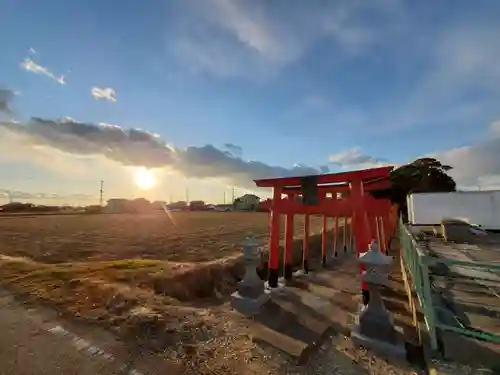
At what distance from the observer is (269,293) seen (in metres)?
5.53

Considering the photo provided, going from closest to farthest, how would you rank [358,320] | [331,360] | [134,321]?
[331,360], [358,320], [134,321]

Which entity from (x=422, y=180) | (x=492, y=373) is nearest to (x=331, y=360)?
(x=492, y=373)

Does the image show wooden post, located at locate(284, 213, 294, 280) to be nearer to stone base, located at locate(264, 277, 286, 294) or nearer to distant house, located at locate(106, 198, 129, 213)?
stone base, located at locate(264, 277, 286, 294)

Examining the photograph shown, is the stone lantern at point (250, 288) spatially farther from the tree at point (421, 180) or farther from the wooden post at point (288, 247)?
the tree at point (421, 180)

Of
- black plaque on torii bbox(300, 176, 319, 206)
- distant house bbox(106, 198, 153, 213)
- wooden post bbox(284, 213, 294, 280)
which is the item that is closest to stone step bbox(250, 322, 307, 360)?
black plaque on torii bbox(300, 176, 319, 206)

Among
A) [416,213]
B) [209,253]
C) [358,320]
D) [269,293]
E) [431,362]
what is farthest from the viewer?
[416,213]

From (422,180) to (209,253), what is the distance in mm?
26605

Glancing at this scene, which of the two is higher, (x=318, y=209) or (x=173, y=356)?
(x=318, y=209)

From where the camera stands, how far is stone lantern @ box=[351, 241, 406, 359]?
3.39m

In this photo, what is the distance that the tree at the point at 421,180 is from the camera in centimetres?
2798

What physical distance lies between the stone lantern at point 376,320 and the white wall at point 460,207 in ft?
62.2

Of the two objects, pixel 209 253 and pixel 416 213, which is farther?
pixel 416 213

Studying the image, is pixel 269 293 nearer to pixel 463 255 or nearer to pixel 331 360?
pixel 331 360

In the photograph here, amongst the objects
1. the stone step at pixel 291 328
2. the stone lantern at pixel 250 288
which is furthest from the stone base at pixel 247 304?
the stone step at pixel 291 328
